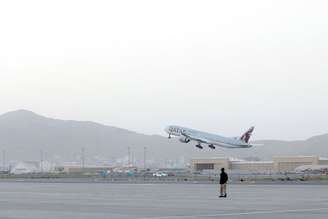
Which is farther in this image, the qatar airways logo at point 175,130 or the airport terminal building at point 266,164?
the airport terminal building at point 266,164

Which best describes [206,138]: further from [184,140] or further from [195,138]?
[184,140]

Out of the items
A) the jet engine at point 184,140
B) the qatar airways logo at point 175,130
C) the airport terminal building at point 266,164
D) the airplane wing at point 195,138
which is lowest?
the airport terminal building at point 266,164

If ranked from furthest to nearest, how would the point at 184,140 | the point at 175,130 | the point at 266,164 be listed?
the point at 266,164
the point at 175,130
the point at 184,140

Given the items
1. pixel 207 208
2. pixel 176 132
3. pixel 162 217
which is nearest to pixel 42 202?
pixel 207 208

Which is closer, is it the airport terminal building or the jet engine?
the jet engine

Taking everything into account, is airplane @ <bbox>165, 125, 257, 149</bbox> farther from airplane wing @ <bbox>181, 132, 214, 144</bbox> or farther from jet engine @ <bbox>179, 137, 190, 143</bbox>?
jet engine @ <bbox>179, 137, 190, 143</bbox>

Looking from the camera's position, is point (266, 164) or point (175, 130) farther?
point (266, 164)

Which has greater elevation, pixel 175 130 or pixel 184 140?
pixel 175 130

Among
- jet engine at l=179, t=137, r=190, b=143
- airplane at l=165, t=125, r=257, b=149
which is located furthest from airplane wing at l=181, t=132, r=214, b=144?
jet engine at l=179, t=137, r=190, b=143

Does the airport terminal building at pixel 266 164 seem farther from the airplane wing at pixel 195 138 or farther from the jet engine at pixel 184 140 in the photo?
the jet engine at pixel 184 140

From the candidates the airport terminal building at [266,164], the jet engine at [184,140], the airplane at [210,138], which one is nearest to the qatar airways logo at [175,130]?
the airplane at [210,138]

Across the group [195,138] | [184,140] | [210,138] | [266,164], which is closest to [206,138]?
[210,138]

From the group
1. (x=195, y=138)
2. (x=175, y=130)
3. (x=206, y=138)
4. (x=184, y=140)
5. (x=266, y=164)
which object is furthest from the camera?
(x=266, y=164)

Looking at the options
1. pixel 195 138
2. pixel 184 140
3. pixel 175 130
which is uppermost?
pixel 175 130
